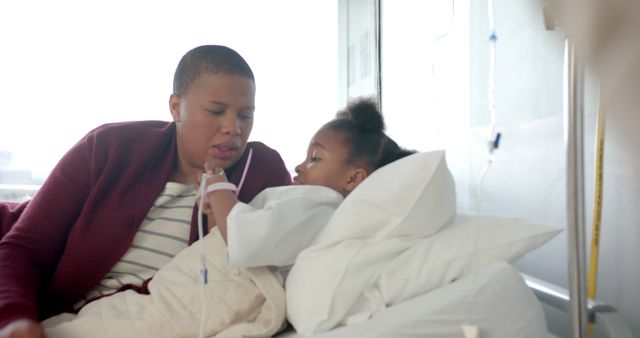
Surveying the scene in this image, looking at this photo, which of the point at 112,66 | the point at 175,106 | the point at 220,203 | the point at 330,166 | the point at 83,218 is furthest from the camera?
the point at 112,66

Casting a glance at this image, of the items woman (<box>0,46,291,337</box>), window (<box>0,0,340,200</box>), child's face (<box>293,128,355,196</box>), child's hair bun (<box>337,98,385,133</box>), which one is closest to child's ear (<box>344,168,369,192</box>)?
child's face (<box>293,128,355,196</box>)

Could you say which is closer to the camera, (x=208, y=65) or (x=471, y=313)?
(x=471, y=313)

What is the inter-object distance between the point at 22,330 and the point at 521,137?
0.97 metres

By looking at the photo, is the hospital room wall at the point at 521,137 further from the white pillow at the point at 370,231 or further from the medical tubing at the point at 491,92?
the white pillow at the point at 370,231

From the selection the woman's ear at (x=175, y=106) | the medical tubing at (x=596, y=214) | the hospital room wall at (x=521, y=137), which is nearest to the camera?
the medical tubing at (x=596, y=214)

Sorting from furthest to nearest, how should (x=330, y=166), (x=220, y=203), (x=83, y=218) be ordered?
(x=330, y=166)
(x=83, y=218)
(x=220, y=203)

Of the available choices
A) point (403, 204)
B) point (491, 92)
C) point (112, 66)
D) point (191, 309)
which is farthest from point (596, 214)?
point (112, 66)

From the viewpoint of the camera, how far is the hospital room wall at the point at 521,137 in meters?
0.85

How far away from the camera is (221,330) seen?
0.95m

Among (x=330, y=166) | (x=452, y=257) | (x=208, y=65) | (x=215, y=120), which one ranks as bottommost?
(x=452, y=257)

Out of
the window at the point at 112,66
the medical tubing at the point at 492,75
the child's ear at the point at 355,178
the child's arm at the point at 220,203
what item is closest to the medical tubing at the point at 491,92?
the medical tubing at the point at 492,75

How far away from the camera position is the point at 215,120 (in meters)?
1.25

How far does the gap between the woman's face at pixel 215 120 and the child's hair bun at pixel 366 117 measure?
255mm

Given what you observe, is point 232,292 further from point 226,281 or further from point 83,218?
point 83,218
